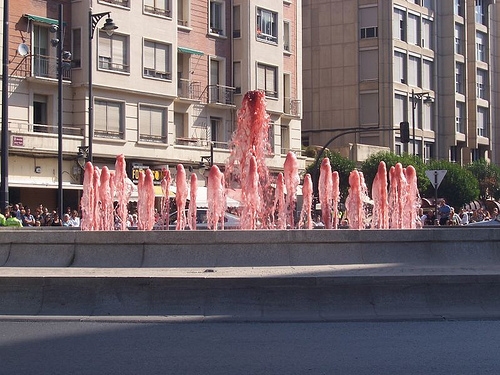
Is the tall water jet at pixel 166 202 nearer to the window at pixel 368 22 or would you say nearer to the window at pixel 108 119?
the window at pixel 108 119

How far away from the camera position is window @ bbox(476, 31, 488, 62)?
233 ft

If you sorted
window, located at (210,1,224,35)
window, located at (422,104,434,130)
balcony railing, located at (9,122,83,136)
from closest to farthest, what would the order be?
balcony railing, located at (9,122,83,136), window, located at (210,1,224,35), window, located at (422,104,434,130)

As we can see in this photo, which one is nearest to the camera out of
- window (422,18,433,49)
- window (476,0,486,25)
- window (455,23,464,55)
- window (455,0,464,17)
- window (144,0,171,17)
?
window (144,0,171,17)

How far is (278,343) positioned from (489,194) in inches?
2260

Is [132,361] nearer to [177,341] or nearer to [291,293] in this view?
[177,341]

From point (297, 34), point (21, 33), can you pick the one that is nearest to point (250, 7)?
point (297, 34)

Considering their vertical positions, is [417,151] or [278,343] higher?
[417,151]

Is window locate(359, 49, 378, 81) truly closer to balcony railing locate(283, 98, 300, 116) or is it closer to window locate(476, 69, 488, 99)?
balcony railing locate(283, 98, 300, 116)

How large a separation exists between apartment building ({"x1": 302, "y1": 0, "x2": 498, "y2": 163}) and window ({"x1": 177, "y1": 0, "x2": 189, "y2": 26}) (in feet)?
53.1

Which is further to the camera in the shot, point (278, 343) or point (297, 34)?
point (297, 34)

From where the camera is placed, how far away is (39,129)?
116 ft

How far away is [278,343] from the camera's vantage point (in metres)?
9.70

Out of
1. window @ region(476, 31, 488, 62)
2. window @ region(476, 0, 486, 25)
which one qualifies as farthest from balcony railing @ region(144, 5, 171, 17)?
window @ region(476, 0, 486, 25)

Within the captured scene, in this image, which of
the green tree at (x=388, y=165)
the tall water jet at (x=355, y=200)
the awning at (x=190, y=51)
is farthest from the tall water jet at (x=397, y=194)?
the green tree at (x=388, y=165)
